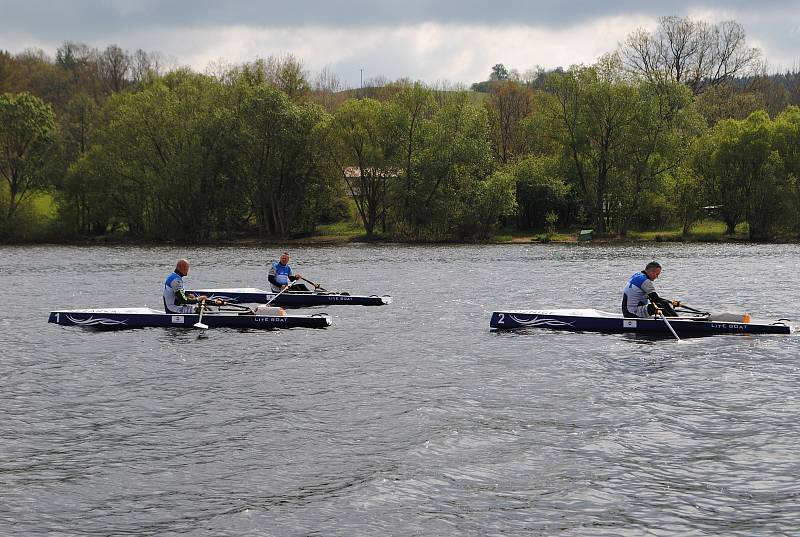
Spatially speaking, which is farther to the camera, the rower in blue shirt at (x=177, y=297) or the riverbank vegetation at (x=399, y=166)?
the riverbank vegetation at (x=399, y=166)

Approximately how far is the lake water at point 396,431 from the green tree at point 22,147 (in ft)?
209

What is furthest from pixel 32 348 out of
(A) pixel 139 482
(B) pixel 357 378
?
(A) pixel 139 482

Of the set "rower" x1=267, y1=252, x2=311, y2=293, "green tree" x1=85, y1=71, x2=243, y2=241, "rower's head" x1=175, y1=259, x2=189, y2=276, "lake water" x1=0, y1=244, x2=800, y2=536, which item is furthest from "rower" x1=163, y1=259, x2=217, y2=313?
"green tree" x1=85, y1=71, x2=243, y2=241

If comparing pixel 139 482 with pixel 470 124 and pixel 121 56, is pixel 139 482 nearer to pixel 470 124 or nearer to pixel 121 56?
pixel 470 124

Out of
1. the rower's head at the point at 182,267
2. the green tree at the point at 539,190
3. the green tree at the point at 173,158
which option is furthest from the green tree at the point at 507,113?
the rower's head at the point at 182,267

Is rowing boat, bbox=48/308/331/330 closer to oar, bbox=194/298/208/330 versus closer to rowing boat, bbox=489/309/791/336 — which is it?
oar, bbox=194/298/208/330

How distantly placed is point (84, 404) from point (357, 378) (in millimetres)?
6691

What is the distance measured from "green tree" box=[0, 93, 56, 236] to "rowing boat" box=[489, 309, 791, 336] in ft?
248

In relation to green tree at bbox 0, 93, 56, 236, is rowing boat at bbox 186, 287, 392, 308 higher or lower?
lower

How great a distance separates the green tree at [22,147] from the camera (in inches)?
3501

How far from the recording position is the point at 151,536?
11.8 metres

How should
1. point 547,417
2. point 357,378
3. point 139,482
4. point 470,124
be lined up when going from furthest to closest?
point 470,124
point 357,378
point 547,417
point 139,482

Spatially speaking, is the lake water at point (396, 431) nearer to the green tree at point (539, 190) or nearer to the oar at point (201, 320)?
the oar at point (201, 320)

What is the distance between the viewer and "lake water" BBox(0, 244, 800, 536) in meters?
12.6
